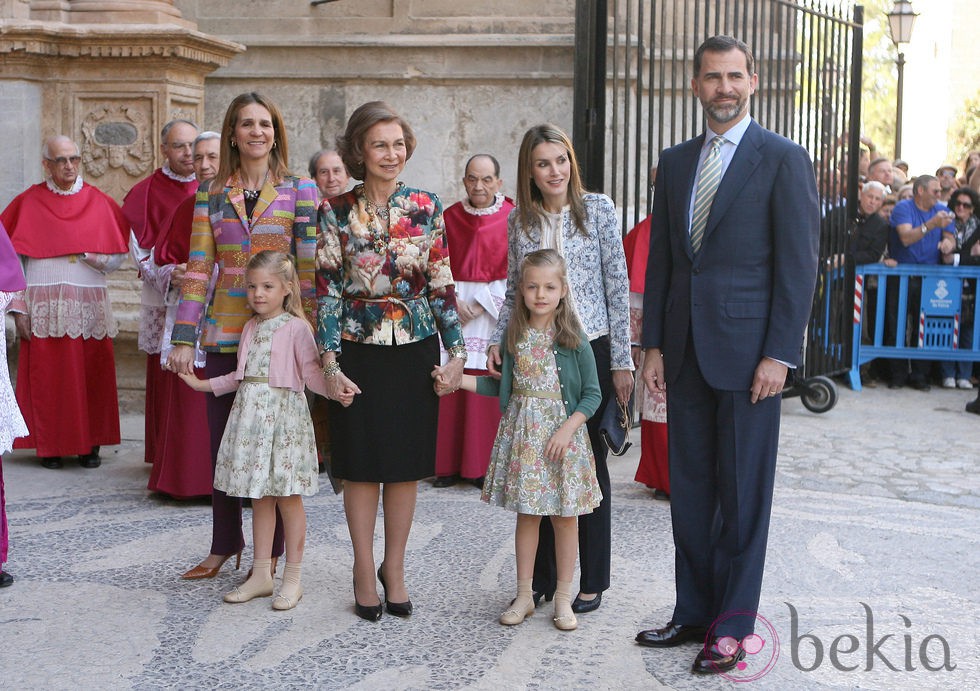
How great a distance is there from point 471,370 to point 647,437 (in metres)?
1.20

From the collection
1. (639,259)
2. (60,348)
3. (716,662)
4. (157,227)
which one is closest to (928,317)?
(639,259)

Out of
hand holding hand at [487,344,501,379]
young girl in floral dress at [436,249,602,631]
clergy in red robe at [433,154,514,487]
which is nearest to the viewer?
young girl in floral dress at [436,249,602,631]

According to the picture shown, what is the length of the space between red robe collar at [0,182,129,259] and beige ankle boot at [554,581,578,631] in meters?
4.00

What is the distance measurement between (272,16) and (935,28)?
41.5 m

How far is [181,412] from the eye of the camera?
6.74 m

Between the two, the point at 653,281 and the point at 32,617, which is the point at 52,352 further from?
the point at 653,281

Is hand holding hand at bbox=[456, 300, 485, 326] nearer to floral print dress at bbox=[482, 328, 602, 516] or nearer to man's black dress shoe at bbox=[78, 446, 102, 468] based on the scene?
man's black dress shoe at bbox=[78, 446, 102, 468]

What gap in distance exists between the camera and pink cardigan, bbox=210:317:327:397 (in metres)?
4.90

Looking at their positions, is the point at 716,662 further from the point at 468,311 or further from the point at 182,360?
the point at 468,311

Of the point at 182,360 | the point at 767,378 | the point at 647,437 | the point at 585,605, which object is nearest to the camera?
the point at 767,378

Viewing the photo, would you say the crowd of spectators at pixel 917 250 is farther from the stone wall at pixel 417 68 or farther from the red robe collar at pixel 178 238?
the red robe collar at pixel 178 238

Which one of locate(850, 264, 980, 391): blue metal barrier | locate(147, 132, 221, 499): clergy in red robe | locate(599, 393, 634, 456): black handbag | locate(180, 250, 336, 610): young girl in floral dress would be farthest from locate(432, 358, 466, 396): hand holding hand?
locate(850, 264, 980, 391): blue metal barrier

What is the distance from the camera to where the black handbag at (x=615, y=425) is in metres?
4.71

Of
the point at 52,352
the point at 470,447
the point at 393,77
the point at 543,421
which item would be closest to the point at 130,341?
the point at 52,352
